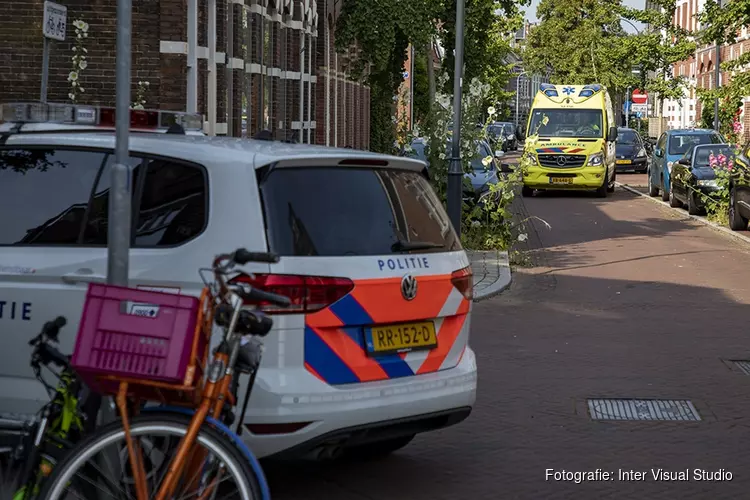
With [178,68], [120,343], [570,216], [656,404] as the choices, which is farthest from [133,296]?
[570,216]

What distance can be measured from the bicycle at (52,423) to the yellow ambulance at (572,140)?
99.4 feet

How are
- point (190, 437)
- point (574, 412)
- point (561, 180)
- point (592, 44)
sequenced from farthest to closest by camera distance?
1. point (592, 44)
2. point (561, 180)
3. point (574, 412)
4. point (190, 437)

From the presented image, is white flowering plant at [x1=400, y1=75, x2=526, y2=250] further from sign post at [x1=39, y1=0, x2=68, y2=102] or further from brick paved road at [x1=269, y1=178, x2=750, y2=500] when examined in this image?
sign post at [x1=39, y1=0, x2=68, y2=102]

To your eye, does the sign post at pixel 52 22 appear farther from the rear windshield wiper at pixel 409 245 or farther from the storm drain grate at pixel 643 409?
the rear windshield wiper at pixel 409 245

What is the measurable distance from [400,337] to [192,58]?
1101 cm

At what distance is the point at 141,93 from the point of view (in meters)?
15.4

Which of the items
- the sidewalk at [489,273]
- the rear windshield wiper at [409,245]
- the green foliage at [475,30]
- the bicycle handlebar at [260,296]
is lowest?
the sidewalk at [489,273]

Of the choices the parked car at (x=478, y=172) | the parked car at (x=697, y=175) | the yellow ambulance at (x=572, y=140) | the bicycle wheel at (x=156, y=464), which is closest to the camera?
the bicycle wheel at (x=156, y=464)

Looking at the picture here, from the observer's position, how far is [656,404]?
919 cm

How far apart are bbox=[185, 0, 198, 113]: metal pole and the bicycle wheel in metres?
12.1

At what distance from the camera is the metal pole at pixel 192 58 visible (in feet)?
54.3

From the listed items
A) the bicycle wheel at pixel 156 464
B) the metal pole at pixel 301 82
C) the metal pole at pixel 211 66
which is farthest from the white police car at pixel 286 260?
the metal pole at pixel 301 82

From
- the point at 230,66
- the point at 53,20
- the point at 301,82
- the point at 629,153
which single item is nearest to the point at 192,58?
the point at 230,66

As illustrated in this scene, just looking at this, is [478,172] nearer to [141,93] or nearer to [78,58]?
[141,93]
